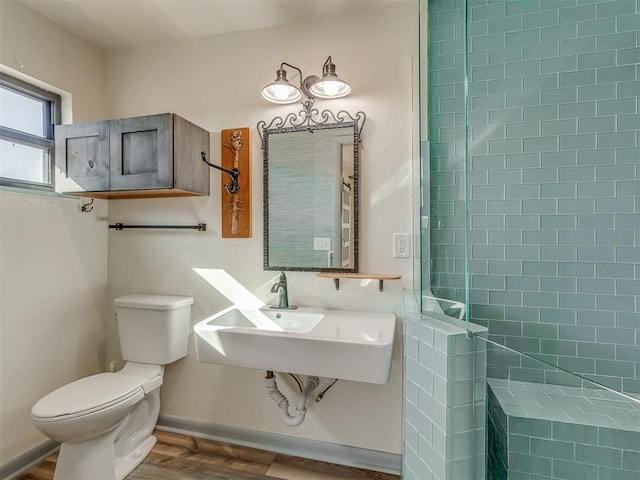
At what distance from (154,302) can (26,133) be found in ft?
3.78

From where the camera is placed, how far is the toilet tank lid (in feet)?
5.79

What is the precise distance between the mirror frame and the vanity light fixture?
7cm

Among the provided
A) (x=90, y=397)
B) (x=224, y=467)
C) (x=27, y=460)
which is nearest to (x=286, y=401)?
(x=224, y=467)

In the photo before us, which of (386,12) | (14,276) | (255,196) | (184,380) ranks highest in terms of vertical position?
(386,12)

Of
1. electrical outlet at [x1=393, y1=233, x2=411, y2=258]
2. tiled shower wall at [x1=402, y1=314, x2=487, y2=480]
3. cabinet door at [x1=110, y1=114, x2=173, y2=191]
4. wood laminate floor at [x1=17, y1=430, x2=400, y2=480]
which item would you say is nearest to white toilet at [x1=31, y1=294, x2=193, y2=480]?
wood laminate floor at [x1=17, y1=430, x2=400, y2=480]

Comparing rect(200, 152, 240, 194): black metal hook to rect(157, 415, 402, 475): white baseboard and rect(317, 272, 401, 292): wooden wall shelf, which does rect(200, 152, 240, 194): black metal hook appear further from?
rect(157, 415, 402, 475): white baseboard

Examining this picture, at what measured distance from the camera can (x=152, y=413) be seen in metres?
1.85

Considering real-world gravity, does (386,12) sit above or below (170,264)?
above

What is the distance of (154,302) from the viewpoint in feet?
5.84

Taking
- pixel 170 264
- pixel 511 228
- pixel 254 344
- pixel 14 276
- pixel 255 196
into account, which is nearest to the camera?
pixel 254 344

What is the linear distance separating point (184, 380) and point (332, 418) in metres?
0.94

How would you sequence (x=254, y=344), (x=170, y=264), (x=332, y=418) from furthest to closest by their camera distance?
(x=170, y=264) < (x=332, y=418) < (x=254, y=344)

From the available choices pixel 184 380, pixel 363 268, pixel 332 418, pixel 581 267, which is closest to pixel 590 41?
pixel 581 267

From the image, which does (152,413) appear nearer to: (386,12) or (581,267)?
(581,267)
